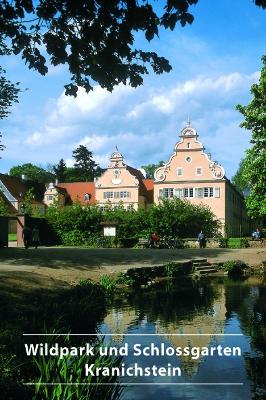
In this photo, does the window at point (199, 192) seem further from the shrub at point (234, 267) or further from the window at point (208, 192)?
the shrub at point (234, 267)

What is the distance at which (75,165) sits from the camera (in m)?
113

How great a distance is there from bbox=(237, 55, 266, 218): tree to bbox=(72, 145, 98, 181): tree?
255 feet

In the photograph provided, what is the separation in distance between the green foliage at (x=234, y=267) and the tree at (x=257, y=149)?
14.8 ft

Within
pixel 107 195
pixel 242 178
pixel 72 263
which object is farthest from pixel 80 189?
pixel 72 263

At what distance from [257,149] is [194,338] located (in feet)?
82.1

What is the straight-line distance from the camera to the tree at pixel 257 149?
34.5m

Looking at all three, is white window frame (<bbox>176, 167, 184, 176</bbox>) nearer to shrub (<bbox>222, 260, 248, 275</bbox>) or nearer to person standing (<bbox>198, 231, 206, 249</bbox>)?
person standing (<bbox>198, 231, 206, 249</bbox>)

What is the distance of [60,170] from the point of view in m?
116

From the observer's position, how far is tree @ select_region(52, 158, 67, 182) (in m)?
115

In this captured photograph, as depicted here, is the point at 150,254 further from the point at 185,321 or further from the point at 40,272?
the point at 185,321

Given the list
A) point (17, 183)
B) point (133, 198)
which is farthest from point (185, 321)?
point (17, 183)

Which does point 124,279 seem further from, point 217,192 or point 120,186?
point 120,186

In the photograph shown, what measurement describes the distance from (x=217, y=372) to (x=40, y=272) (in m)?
12.4

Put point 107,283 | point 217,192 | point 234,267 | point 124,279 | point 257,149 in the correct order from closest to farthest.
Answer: point 107,283 → point 124,279 → point 234,267 → point 257,149 → point 217,192
